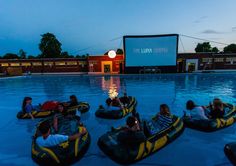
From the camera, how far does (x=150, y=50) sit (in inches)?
1243

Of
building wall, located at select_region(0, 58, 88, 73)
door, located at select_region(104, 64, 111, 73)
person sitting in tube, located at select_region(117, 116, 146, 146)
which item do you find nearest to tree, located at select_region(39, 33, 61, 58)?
building wall, located at select_region(0, 58, 88, 73)

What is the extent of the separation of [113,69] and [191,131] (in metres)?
29.4

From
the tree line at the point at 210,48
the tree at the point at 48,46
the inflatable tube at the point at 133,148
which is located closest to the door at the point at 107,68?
the tree at the point at 48,46

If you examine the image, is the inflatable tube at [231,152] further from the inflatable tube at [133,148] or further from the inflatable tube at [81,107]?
the inflatable tube at [81,107]

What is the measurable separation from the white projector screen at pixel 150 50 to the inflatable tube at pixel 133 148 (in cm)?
2702

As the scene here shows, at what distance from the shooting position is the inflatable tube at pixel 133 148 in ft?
14.3

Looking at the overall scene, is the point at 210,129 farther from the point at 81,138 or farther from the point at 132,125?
the point at 81,138

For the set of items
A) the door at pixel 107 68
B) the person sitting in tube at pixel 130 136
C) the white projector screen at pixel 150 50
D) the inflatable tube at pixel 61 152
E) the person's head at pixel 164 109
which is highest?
the white projector screen at pixel 150 50

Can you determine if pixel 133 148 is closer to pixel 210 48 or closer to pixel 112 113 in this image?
pixel 112 113

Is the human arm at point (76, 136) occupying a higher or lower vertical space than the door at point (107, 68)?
lower

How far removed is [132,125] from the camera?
4.36 metres

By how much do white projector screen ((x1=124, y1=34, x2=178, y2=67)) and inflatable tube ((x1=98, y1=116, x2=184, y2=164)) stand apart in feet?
88.6

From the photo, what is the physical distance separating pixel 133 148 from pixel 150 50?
2852 centimetres

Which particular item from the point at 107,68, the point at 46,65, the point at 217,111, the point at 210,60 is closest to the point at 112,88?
the point at 217,111
